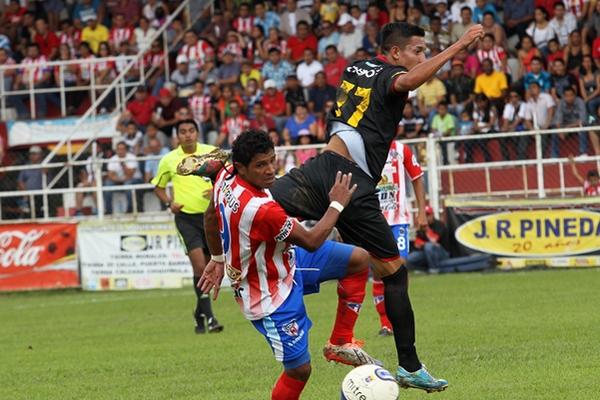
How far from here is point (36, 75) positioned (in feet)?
92.7

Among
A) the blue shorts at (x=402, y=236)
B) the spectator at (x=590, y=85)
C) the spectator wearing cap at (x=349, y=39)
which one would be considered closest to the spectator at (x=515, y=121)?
the spectator at (x=590, y=85)

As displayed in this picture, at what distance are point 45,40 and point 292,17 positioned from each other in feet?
20.6

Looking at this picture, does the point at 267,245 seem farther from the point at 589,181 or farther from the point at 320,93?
the point at 320,93

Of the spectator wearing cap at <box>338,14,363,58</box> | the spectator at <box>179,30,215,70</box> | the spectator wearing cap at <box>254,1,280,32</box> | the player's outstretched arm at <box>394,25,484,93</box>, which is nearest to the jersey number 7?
the player's outstretched arm at <box>394,25,484,93</box>

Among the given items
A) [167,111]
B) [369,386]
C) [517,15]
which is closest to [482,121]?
[517,15]

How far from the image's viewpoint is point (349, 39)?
84.6 feet

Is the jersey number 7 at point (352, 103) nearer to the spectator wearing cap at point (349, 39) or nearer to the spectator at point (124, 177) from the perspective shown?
the spectator at point (124, 177)

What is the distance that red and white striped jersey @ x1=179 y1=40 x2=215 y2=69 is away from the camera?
27203mm

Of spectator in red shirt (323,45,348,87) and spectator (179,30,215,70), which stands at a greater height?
spectator (179,30,215,70)

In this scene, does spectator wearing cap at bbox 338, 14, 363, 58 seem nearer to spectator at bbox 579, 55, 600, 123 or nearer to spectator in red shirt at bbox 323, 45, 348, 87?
spectator in red shirt at bbox 323, 45, 348, 87

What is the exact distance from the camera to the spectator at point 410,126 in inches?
883

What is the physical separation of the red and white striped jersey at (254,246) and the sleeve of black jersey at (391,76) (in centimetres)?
134

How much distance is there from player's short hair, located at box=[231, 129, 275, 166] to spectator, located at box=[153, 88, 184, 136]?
17799mm

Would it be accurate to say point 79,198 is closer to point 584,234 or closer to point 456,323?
point 584,234
